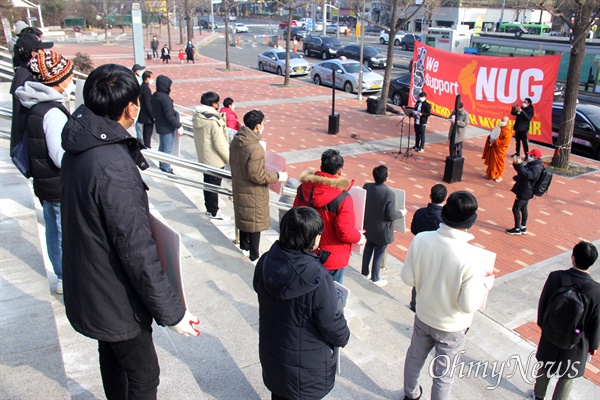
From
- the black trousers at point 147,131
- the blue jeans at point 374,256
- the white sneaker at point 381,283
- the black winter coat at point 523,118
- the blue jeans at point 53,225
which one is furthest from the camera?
the black winter coat at point 523,118

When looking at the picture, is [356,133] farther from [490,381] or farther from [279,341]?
[279,341]

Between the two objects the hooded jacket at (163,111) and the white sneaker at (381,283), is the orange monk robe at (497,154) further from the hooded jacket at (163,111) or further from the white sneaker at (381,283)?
the hooded jacket at (163,111)

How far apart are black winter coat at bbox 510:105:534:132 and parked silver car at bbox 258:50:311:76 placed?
650 inches

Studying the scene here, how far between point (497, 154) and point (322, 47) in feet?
90.2

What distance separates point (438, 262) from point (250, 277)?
2.34 metres

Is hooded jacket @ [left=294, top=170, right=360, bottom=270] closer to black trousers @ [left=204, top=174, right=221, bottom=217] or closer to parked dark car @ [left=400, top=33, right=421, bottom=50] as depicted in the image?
black trousers @ [left=204, top=174, right=221, bottom=217]

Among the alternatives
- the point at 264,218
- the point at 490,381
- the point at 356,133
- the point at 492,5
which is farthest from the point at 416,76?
the point at 492,5

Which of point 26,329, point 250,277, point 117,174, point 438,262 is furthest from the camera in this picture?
point 250,277

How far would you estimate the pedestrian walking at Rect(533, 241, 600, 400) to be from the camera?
3.46 meters

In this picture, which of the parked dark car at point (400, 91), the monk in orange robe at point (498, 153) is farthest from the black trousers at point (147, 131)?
the parked dark car at point (400, 91)

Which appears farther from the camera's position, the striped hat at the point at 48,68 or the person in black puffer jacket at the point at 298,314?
the striped hat at the point at 48,68

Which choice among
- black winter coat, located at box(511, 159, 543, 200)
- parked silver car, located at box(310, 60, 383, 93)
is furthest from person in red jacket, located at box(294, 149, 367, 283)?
parked silver car, located at box(310, 60, 383, 93)

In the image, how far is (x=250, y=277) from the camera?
4.96m

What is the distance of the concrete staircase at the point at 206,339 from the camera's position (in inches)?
123
